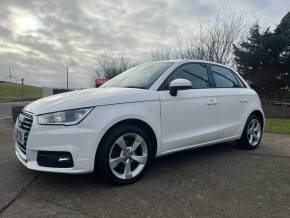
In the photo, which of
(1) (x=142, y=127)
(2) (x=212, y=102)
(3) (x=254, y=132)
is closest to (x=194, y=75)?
(2) (x=212, y=102)

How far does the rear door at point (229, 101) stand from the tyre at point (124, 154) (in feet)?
5.39

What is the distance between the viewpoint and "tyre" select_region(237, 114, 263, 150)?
619cm

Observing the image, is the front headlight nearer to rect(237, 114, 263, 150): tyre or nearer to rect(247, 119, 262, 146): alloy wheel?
rect(237, 114, 263, 150): tyre

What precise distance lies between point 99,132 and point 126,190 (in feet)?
2.54

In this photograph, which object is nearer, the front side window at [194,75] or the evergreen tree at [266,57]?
the front side window at [194,75]

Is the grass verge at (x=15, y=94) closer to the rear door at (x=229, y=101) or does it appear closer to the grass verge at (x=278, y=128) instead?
the grass verge at (x=278, y=128)

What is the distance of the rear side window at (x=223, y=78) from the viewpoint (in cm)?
567

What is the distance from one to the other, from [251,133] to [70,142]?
380 cm

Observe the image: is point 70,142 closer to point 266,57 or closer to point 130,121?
point 130,121

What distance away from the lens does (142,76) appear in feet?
16.6

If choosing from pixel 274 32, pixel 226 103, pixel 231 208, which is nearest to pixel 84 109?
pixel 231 208

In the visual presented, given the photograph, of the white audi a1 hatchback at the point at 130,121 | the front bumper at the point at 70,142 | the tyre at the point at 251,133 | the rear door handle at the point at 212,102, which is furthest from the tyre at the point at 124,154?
the tyre at the point at 251,133

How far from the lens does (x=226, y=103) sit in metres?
5.59

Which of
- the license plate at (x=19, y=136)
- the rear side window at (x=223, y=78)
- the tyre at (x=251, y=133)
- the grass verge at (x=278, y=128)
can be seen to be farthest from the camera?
the grass verge at (x=278, y=128)
